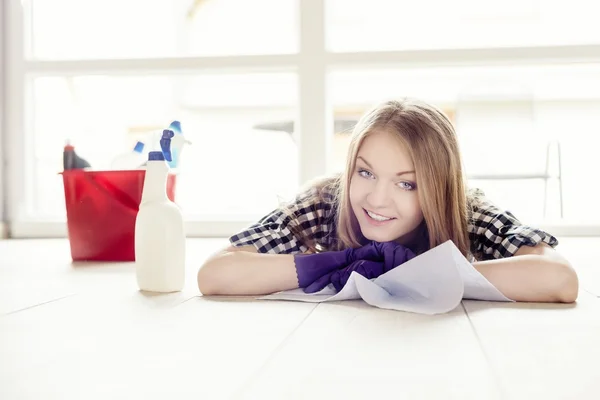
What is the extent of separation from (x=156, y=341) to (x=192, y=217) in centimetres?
191

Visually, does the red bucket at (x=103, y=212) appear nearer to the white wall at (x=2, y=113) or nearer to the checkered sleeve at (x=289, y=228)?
the checkered sleeve at (x=289, y=228)

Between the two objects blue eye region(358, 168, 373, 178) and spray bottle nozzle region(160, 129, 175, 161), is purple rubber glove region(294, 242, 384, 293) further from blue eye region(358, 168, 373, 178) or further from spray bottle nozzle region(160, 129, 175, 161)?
spray bottle nozzle region(160, 129, 175, 161)

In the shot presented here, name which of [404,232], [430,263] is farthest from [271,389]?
[404,232]

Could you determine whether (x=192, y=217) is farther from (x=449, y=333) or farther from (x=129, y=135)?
(x=449, y=333)

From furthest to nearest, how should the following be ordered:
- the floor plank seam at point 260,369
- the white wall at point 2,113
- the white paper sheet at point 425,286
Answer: the white wall at point 2,113 → the white paper sheet at point 425,286 → the floor plank seam at point 260,369

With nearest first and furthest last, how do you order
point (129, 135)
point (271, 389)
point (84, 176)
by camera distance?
1. point (271, 389)
2. point (84, 176)
3. point (129, 135)

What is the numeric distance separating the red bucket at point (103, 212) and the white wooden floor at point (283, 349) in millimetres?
620

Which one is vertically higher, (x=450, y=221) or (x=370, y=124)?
(x=370, y=124)

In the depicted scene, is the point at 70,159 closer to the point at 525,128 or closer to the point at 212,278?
the point at 212,278

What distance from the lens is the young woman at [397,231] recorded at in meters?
1.12

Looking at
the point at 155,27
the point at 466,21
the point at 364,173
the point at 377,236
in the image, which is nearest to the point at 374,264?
the point at 377,236

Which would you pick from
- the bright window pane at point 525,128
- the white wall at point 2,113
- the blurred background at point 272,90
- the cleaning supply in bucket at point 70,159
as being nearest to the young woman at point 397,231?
the cleaning supply in bucket at point 70,159

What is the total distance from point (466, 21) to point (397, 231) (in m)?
2.01

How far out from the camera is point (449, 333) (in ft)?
2.78
